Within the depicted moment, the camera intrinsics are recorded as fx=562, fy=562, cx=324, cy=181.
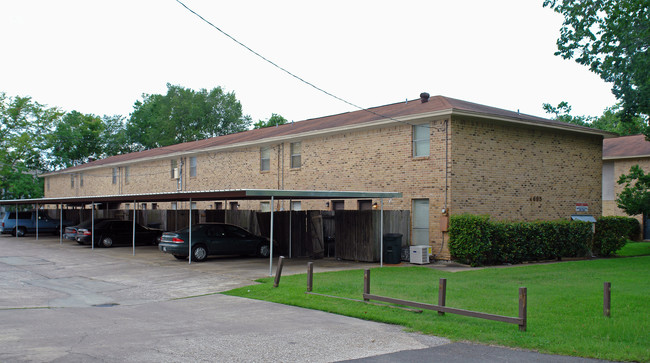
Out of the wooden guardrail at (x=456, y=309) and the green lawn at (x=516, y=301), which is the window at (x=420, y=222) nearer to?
the green lawn at (x=516, y=301)

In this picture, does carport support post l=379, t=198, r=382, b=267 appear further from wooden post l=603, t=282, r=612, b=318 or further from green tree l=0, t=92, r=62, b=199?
green tree l=0, t=92, r=62, b=199

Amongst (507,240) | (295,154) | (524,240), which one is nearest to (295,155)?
(295,154)

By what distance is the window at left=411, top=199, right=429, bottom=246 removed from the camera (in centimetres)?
2023

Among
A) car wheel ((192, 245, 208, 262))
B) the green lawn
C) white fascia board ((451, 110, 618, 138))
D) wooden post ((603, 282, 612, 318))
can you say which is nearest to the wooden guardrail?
the green lawn

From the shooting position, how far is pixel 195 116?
213 ft

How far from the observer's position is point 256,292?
1301 centimetres

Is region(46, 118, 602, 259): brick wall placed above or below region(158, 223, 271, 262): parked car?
above

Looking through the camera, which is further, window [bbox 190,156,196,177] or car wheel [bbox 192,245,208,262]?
window [bbox 190,156,196,177]

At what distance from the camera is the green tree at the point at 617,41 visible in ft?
63.0

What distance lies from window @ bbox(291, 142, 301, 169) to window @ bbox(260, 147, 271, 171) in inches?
80.1

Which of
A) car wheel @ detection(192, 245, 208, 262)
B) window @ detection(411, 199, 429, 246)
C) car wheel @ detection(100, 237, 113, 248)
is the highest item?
window @ detection(411, 199, 429, 246)

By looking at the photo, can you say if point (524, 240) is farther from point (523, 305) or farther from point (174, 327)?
point (174, 327)

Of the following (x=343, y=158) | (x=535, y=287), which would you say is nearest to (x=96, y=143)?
(x=343, y=158)

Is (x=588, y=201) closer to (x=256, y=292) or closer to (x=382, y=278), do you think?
(x=382, y=278)
